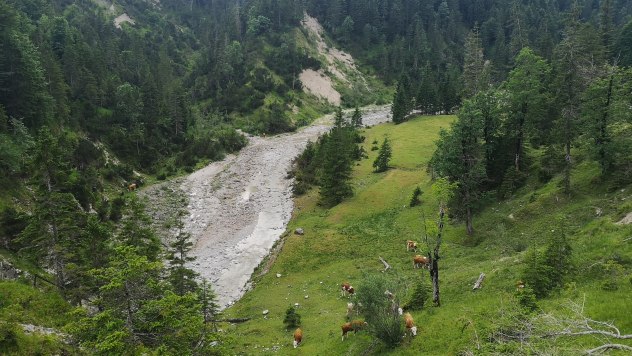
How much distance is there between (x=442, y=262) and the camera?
121 feet

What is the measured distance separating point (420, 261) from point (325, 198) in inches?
1025

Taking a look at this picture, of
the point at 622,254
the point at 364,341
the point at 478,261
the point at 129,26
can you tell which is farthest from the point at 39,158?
the point at 129,26

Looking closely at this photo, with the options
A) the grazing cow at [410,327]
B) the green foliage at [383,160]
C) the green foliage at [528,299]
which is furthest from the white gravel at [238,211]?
the green foliage at [528,299]

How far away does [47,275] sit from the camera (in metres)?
35.9

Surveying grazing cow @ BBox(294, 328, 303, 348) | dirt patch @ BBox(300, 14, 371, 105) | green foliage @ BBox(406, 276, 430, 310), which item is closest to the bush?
green foliage @ BBox(406, 276, 430, 310)

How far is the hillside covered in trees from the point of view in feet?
63.0

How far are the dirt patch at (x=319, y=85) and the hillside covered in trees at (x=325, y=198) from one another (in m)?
30.4

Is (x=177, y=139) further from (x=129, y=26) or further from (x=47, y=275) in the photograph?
(x=129, y=26)

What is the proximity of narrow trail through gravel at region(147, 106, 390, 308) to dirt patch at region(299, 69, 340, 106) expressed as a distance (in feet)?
155

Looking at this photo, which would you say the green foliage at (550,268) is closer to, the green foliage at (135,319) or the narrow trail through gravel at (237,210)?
the green foliage at (135,319)

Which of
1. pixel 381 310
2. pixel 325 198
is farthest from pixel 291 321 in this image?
pixel 325 198

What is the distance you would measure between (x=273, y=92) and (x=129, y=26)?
91.5 meters

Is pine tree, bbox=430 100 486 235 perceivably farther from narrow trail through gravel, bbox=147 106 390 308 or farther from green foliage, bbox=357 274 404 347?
narrow trail through gravel, bbox=147 106 390 308

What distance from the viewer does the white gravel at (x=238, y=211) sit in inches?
1896
